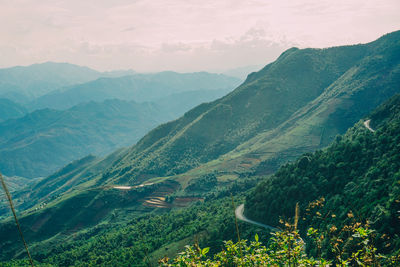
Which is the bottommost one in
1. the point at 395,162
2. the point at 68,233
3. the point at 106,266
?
the point at 68,233

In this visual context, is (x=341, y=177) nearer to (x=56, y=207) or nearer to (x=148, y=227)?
(x=148, y=227)

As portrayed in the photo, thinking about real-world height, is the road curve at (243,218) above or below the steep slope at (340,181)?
below

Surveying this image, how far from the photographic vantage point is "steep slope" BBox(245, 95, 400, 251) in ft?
230

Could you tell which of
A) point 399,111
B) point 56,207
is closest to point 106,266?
point 56,207

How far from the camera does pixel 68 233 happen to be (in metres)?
174

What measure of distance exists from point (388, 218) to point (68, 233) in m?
166

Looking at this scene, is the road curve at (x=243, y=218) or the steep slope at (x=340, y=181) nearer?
the steep slope at (x=340, y=181)

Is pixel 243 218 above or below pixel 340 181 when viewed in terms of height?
below

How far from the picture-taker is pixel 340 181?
3482 inches

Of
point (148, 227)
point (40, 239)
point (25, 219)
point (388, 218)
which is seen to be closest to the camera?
point (388, 218)

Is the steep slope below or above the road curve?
above

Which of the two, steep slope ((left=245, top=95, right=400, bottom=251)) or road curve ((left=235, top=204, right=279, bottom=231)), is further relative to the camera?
road curve ((left=235, top=204, right=279, bottom=231))

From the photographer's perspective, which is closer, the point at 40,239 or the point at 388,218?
the point at 388,218

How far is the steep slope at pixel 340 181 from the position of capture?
2766 inches
